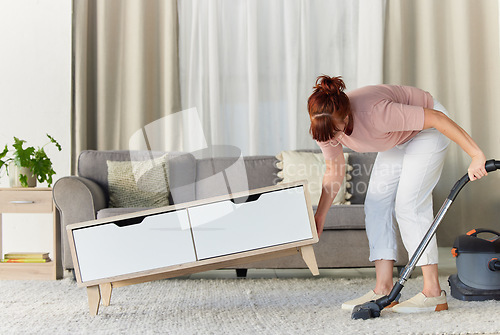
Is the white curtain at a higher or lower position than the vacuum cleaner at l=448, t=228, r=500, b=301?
higher

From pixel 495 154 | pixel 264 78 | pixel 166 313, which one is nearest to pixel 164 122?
pixel 264 78

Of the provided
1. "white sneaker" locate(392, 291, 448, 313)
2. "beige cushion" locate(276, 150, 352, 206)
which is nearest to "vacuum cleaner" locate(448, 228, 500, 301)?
"white sneaker" locate(392, 291, 448, 313)

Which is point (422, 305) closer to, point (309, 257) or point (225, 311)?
point (309, 257)

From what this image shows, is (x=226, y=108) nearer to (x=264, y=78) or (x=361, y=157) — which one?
(x=264, y=78)

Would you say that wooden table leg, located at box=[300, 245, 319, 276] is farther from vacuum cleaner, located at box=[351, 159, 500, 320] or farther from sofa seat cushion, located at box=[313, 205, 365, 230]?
sofa seat cushion, located at box=[313, 205, 365, 230]

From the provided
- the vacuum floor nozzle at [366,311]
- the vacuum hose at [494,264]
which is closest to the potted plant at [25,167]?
the vacuum floor nozzle at [366,311]

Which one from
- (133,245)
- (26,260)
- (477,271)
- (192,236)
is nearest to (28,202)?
(26,260)

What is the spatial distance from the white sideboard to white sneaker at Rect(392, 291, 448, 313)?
0.34 m

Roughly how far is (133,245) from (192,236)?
22 centimetres

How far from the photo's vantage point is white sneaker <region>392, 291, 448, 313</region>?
1.92 m

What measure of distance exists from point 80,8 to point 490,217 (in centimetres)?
339

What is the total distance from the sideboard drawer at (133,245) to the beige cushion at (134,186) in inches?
35.3

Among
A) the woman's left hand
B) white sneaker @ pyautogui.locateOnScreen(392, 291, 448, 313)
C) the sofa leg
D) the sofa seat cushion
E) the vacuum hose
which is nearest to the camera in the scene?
the woman's left hand

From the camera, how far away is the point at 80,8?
3838 millimetres
